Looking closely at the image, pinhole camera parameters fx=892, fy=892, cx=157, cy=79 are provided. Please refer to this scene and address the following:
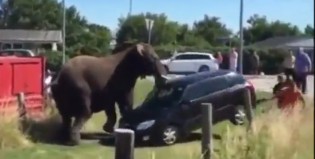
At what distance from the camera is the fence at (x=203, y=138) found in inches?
263

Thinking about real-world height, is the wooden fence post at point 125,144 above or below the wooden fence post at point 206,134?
above

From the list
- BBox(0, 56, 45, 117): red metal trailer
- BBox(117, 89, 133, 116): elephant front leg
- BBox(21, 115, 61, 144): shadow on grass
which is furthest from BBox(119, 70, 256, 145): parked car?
BBox(0, 56, 45, 117): red metal trailer

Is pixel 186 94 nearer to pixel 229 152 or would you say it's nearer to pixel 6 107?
pixel 6 107

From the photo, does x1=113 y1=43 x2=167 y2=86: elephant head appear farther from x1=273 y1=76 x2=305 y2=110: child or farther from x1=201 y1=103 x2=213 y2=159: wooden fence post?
x1=201 y1=103 x2=213 y2=159: wooden fence post

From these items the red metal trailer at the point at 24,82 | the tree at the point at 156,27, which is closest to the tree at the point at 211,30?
the tree at the point at 156,27

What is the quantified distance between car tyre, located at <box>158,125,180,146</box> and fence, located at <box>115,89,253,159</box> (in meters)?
1.49

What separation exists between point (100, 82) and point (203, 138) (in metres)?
7.09

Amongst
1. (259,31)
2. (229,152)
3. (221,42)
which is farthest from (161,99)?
(221,42)

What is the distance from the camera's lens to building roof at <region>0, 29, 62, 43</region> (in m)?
91.1

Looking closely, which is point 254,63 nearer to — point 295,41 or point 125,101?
point 125,101

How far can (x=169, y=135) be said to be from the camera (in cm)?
1636

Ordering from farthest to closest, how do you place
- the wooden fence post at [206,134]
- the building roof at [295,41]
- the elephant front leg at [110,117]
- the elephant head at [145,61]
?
the elephant front leg at [110,117] < the elephant head at [145,61] < the wooden fence post at [206,134] < the building roof at [295,41]

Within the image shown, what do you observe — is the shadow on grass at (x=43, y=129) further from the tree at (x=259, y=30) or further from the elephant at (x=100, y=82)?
the tree at (x=259, y=30)

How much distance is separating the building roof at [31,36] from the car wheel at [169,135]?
242ft
